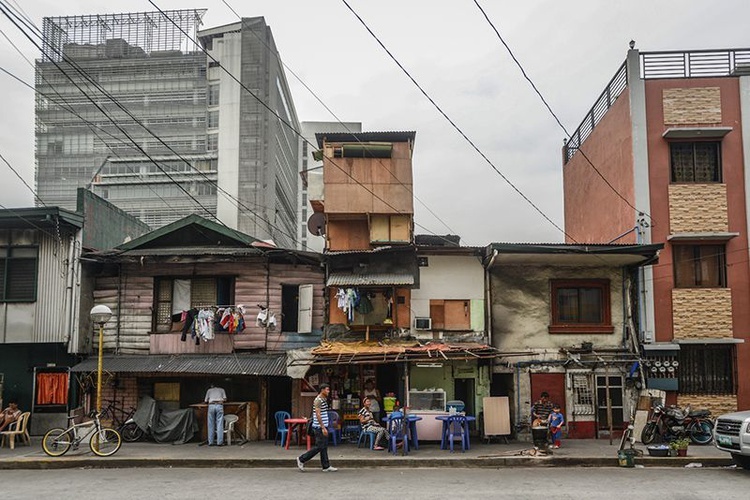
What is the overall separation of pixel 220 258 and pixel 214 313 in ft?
5.63

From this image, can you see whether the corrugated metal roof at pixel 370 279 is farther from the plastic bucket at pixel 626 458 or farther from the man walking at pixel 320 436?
the plastic bucket at pixel 626 458

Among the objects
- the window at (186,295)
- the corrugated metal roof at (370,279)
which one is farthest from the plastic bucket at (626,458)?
the window at (186,295)

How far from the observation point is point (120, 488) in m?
13.2

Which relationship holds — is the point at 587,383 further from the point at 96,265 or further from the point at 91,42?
the point at 91,42

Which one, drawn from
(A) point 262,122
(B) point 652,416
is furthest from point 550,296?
(A) point 262,122

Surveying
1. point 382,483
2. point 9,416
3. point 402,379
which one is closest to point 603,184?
point 402,379

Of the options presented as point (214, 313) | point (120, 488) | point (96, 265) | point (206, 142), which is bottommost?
point (120, 488)

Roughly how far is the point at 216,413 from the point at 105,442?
295 centimetres

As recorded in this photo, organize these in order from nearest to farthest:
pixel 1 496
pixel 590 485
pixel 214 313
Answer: pixel 1 496
pixel 590 485
pixel 214 313

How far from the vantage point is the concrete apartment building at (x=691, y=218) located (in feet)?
70.3

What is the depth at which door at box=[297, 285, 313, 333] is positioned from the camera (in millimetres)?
21125

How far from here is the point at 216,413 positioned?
19.1 meters

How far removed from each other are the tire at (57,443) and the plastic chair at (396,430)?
26.7 ft

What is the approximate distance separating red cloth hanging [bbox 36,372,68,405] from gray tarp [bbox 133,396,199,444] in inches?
110
